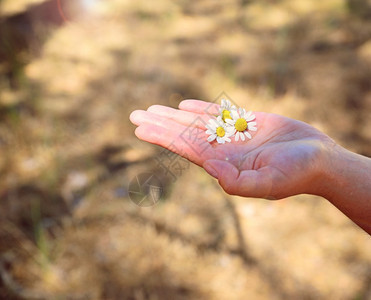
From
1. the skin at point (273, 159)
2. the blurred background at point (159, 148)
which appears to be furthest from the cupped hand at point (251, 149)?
the blurred background at point (159, 148)

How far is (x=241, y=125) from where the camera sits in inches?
62.1

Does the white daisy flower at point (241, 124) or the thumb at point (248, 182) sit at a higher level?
the white daisy flower at point (241, 124)

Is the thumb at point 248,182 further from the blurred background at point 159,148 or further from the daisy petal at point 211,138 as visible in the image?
the blurred background at point 159,148

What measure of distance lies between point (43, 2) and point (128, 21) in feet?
3.10

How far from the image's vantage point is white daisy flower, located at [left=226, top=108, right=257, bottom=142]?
5.12 ft

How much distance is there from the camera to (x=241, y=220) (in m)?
2.04

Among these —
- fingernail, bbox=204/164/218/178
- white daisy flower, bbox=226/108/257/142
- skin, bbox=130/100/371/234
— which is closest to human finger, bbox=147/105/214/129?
skin, bbox=130/100/371/234

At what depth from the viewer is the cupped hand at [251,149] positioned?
47.5 inches

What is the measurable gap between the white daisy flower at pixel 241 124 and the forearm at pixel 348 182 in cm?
37

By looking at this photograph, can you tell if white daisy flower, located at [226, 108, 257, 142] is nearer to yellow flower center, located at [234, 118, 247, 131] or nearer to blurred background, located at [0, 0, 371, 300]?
yellow flower center, located at [234, 118, 247, 131]

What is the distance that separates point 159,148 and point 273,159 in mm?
1254

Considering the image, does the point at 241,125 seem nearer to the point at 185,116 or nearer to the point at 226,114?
the point at 226,114

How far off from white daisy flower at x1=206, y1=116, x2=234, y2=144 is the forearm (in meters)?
0.44

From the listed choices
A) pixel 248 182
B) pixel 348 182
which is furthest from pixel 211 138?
pixel 348 182
